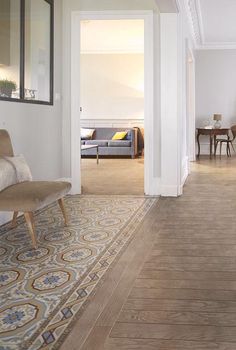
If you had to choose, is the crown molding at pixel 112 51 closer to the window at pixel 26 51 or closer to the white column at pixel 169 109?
the white column at pixel 169 109

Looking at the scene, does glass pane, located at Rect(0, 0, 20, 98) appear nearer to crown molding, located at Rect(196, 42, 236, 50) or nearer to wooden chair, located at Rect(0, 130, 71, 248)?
wooden chair, located at Rect(0, 130, 71, 248)

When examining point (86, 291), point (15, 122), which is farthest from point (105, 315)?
point (15, 122)

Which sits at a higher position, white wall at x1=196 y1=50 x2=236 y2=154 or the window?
white wall at x1=196 y1=50 x2=236 y2=154

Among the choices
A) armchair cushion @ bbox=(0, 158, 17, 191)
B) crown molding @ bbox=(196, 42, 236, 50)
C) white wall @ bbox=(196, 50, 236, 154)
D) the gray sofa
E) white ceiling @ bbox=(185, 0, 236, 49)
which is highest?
crown molding @ bbox=(196, 42, 236, 50)

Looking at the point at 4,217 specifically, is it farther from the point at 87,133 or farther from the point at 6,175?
the point at 87,133

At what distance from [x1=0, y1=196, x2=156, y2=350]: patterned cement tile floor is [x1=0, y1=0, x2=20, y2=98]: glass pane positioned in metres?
1.26

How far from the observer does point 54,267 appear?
280 centimetres

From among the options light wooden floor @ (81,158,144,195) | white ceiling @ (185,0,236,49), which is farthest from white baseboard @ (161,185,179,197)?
white ceiling @ (185,0,236,49)

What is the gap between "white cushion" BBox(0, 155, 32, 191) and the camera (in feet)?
11.5

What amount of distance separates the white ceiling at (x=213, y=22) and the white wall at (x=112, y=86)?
6.45 feet

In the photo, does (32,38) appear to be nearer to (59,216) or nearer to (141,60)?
(59,216)

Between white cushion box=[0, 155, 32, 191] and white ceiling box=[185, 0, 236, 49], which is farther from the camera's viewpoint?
white ceiling box=[185, 0, 236, 49]

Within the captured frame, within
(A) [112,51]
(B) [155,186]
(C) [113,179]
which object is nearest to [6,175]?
(B) [155,186]

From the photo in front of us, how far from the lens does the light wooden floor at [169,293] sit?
6.10 feet
